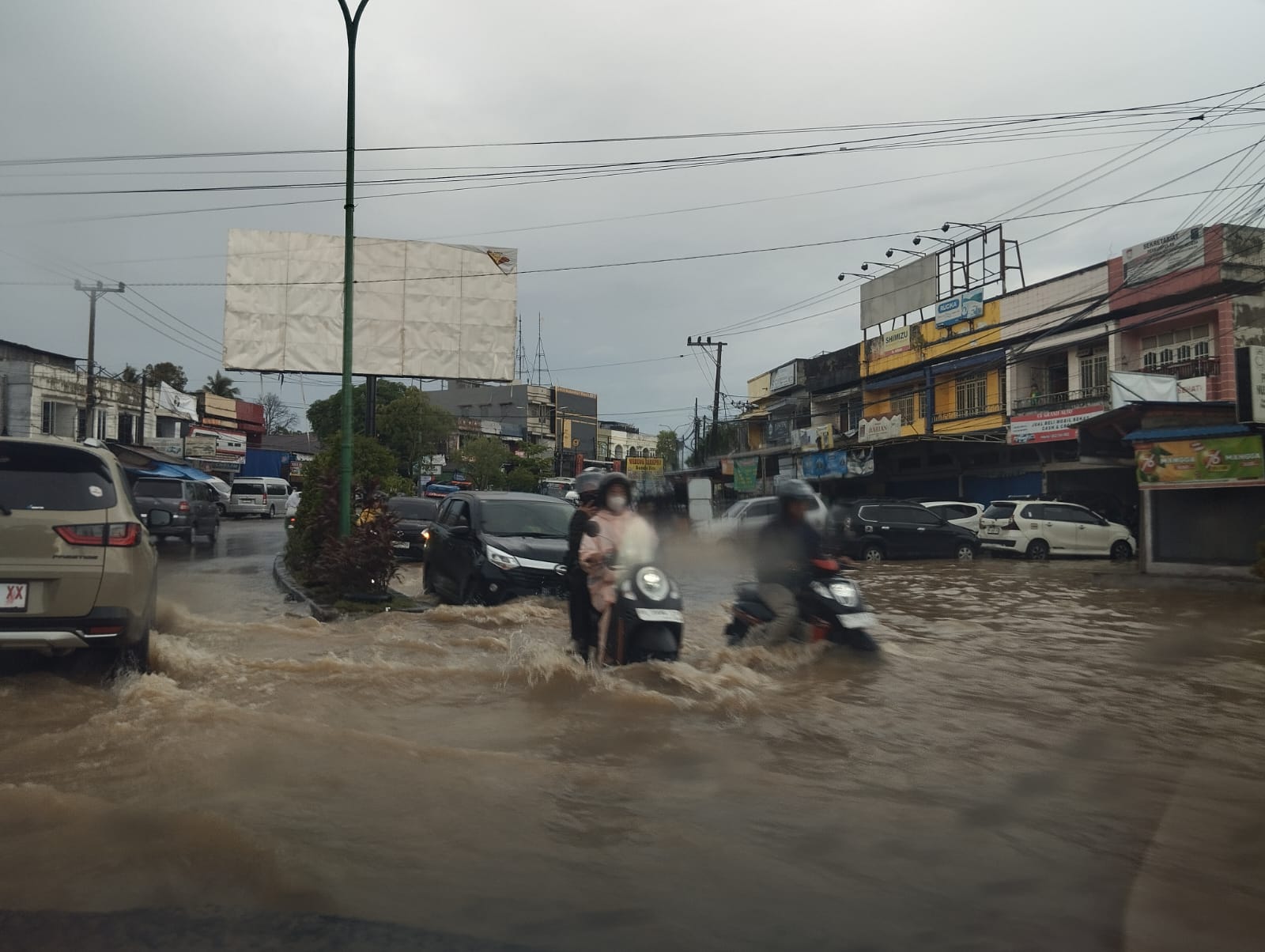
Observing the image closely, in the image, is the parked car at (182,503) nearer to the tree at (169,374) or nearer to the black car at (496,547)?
the black car at (496,547)

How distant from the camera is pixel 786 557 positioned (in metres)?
7.46

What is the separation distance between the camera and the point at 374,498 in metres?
12.4

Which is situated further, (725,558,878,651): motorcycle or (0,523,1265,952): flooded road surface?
(725,558,878,651): motorcycle

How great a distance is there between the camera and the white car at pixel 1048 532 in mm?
21531

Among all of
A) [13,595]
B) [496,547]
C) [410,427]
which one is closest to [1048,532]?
[496,547]

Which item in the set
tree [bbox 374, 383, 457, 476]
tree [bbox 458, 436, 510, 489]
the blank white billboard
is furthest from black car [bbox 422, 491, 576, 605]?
tree [bbox 458, 436, 510, 489]

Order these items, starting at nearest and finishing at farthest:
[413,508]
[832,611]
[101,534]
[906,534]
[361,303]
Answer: [101,534], [832,611], [413,508], [906,534], [361,303]

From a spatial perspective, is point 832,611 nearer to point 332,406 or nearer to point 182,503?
point 182,503

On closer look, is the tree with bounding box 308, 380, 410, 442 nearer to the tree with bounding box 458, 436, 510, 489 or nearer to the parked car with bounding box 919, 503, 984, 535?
the tree with bounding box 458, 436, 510, 489

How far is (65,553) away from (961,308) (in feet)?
101

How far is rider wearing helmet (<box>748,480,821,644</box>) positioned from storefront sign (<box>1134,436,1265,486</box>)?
36.0 ft

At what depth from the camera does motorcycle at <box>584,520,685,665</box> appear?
649 cm

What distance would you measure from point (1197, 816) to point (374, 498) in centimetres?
1015

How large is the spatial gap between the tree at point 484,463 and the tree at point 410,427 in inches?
132
